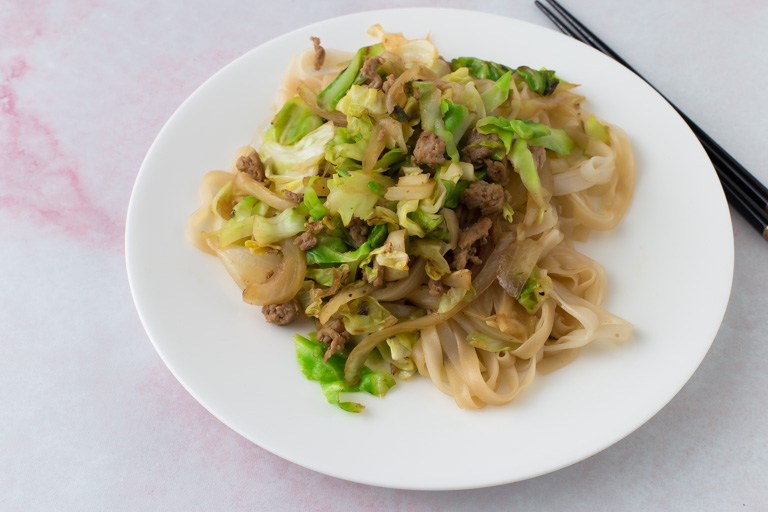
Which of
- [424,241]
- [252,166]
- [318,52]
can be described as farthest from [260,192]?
[318,52]

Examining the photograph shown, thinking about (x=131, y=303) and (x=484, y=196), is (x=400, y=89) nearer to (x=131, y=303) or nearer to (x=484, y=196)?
(x=484, y=196)

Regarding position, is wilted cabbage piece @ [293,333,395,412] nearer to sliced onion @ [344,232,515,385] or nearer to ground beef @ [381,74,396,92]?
sliced onion @ [344,232,515,385]

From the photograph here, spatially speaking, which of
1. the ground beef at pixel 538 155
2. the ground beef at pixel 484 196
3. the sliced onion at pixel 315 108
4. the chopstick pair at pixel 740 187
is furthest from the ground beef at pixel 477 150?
the chopstick pair at pixel 740 187

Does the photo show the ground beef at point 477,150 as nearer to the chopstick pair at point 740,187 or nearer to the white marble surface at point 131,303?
the white marble surface at point 131,303

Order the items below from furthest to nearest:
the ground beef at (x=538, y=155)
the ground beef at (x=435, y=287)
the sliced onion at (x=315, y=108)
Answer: the sliced onion at (x=315, y=108)
the ground beef at (x=538, y=155)
the ground beef at (x=435, y=287)

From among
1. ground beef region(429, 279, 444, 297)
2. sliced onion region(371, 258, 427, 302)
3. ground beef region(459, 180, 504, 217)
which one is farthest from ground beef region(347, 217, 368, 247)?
ground beef region(459, 180, 504, 217)

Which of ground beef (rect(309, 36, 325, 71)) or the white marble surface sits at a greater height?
ground beef (rect(309, 36, 325, 71))
